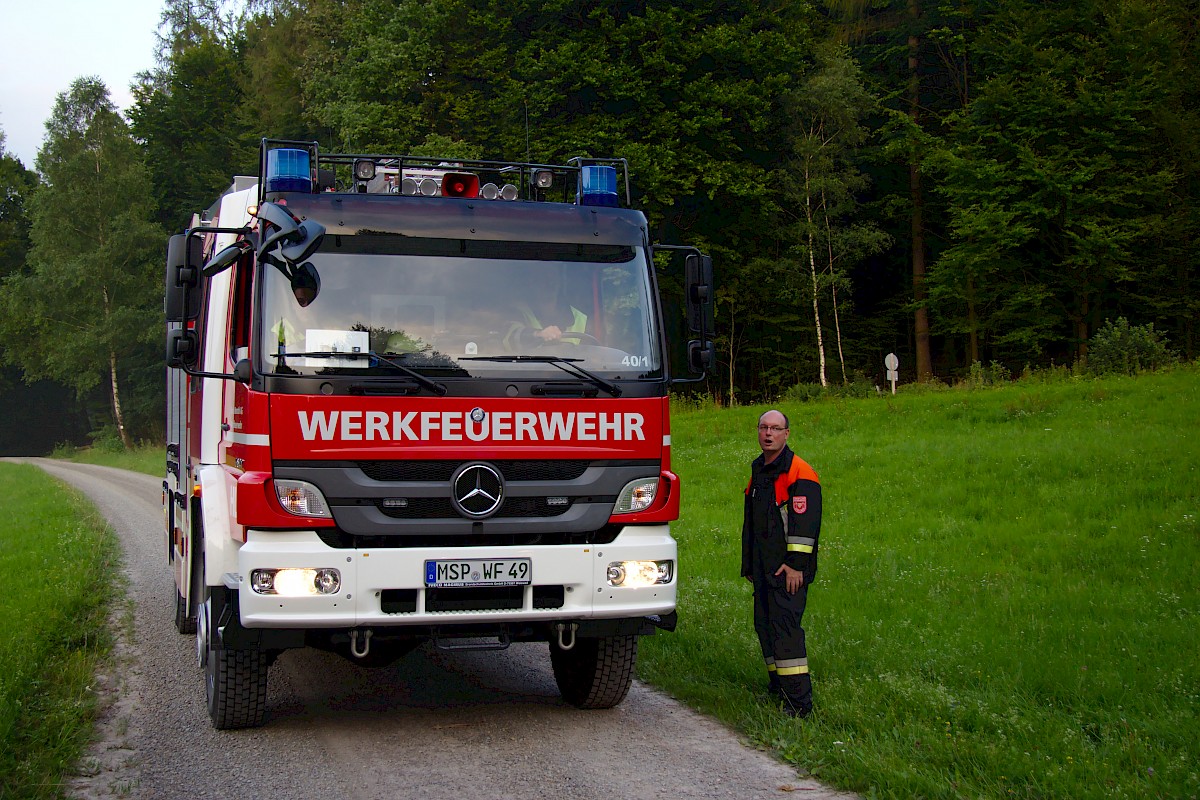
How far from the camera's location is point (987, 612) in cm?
888

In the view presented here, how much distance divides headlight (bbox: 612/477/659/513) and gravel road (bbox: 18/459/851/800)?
48.8 inches

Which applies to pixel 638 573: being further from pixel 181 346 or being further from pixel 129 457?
pixel 129 457

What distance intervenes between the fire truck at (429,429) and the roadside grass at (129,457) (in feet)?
90.7

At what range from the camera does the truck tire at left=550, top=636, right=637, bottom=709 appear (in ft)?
22.3

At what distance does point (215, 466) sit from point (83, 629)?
357cm

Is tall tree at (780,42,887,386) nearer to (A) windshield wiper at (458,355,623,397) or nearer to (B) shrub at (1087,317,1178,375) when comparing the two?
(B) shrub at (1087,317,1178,375)

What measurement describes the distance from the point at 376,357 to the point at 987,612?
208 inches

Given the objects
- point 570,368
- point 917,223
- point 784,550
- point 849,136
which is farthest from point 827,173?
point 570,368

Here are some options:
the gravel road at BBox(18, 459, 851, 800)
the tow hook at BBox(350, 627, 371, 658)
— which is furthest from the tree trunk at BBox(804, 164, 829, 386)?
the tow hook at BBox(350, 627, 371, 658)

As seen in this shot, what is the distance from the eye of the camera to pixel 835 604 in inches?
377

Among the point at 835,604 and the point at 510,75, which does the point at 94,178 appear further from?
the point at 835,604

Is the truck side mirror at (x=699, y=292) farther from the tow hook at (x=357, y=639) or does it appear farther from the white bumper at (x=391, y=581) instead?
the tow hook at (x=357, y=639)

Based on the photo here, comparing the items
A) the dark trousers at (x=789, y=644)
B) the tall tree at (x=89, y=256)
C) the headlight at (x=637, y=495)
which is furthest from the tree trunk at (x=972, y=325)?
the tall tree at (x=89, y=256)

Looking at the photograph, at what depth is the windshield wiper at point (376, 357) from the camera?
595 cm
